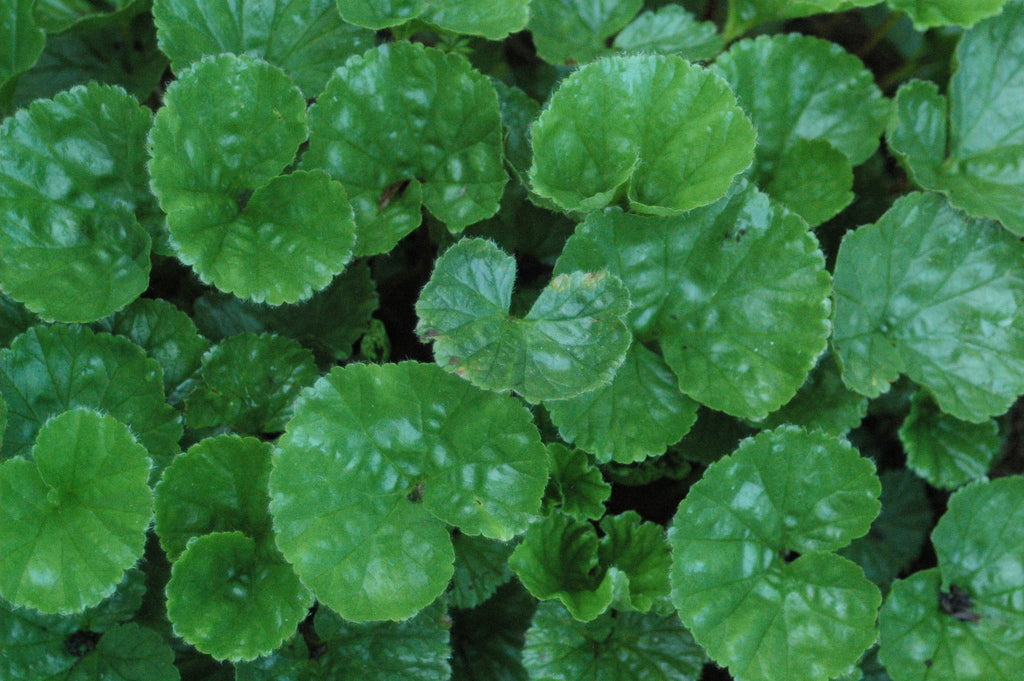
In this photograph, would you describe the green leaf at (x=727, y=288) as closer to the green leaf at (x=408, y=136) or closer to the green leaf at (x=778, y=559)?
the green leaf at (x=778, y=559)

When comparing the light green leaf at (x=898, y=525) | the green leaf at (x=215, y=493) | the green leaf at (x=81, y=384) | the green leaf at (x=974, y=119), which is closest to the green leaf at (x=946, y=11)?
the green leaf at (x=974, y=119)

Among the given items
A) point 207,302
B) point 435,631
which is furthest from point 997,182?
point 207,302

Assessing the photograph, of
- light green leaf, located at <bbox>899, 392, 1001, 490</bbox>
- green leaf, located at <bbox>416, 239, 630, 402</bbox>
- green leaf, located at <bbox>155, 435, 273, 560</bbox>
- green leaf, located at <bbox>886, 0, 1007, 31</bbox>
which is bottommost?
light green leaf, located at <bbox>899, 392, 1001, 490</bbox>

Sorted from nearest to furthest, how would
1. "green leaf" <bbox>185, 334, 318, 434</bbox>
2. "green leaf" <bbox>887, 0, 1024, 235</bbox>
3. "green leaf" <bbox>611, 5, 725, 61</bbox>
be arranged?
"green leaf" <bbox>185, 334, 318, 434</bbox>, "green leaf" <bbox>887, 0, 1024, 235</bbox>, "green leaf" <bbox>611, 5, 725, 61</bbox>

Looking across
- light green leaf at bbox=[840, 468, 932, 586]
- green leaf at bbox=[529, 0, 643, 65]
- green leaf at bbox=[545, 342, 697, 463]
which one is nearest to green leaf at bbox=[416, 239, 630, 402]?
green leaf at bbox=[545, 342, 697, 463]

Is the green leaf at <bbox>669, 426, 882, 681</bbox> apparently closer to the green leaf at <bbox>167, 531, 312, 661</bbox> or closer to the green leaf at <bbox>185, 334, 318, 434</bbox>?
the green leaf at <bbox>167, 531, 312, 661</bbox>
